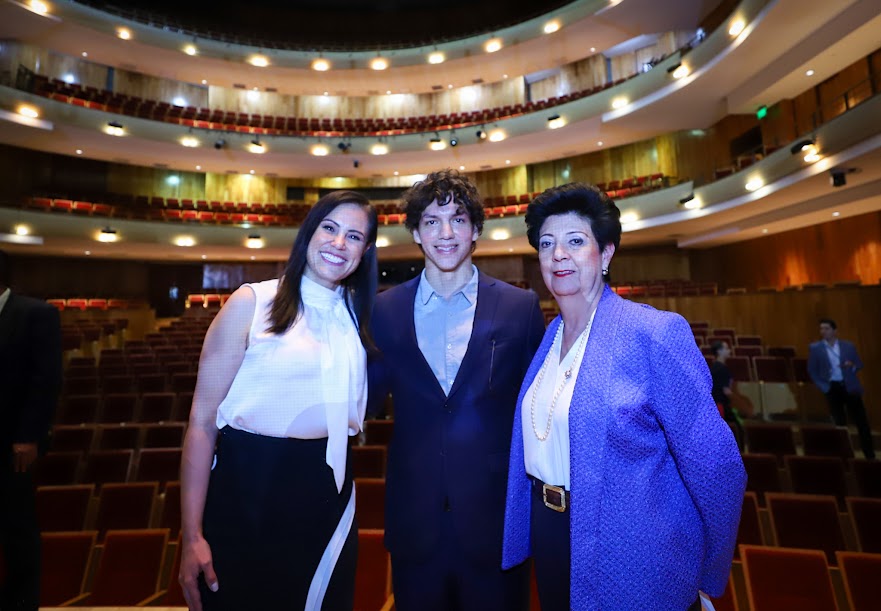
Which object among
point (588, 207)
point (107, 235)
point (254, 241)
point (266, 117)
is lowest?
point (588, 207)

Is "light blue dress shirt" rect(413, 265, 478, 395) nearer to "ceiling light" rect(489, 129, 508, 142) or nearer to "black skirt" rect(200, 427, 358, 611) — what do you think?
"black skirt" rect(200, 427, 358, 611)

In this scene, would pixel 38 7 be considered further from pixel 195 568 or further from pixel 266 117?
pixel 195 568

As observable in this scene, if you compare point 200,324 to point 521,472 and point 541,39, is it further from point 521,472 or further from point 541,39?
point 541,39

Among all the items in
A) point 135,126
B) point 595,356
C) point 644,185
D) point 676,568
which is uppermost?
point 135,126

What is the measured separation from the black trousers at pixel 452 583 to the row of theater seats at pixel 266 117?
44.2ft

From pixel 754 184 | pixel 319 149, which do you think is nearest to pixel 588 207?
pixel 754 184

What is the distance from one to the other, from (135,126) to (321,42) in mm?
7935

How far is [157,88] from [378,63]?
798cm

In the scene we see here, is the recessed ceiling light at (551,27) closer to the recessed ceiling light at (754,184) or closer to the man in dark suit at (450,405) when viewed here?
the recessed ceiling light at (754,184)

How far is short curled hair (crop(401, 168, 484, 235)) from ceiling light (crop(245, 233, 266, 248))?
43.6ft

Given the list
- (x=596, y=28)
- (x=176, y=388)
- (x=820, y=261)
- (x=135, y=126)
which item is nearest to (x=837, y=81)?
(x=820, y=261)

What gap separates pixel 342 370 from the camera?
46.3 inches

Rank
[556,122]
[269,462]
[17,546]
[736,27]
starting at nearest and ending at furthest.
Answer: [269,462], [17,546], [736,27], [556,122]

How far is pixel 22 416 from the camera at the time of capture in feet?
6.09
